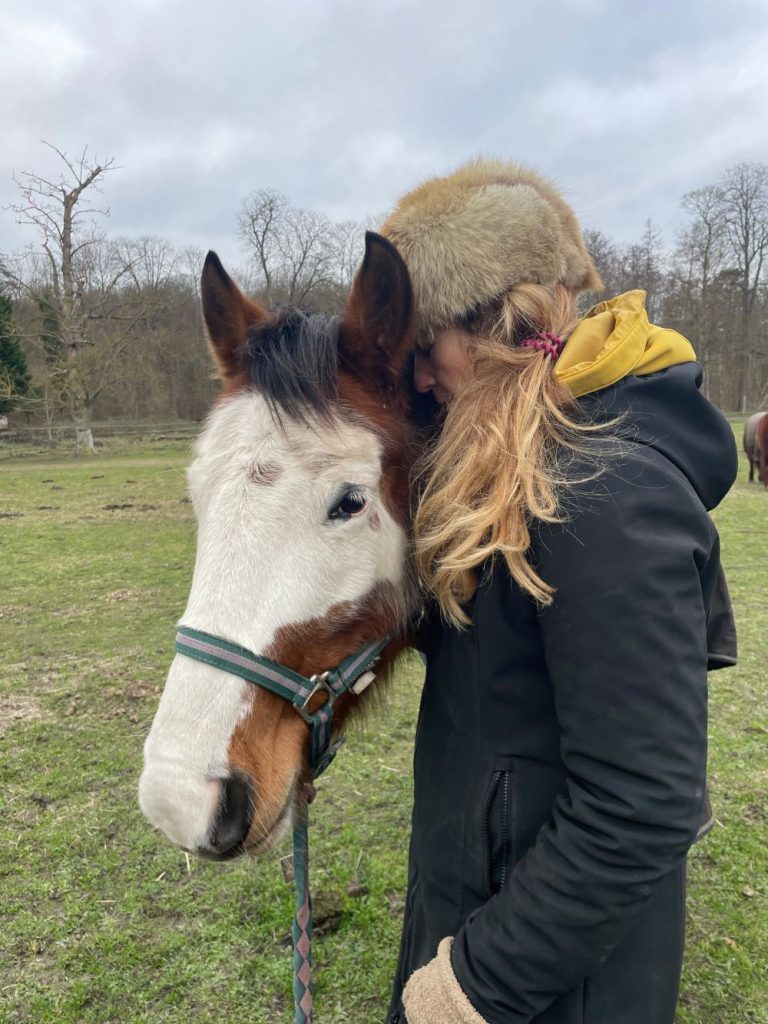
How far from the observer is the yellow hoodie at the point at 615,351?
1258 millimetres

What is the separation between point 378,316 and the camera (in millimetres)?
1532

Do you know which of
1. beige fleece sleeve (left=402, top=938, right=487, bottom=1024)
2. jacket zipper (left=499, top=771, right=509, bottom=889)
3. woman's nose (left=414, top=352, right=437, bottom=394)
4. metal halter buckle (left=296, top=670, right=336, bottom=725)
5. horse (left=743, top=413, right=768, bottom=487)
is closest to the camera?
beige fleece sleeve (left=402, top=938, right=487, bottom=1024)

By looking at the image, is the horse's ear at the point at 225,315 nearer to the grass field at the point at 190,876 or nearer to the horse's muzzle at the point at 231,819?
the horse's muzzle at the point at 231,819

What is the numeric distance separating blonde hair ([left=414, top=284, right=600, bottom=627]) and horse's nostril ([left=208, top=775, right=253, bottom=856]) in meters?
0.54

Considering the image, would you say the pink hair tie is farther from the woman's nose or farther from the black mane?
the black mane

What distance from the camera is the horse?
54.5 ft

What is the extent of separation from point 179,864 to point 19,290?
31.3 meters

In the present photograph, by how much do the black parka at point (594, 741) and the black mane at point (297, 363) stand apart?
0.58 metres

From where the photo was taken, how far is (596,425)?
1.24 m

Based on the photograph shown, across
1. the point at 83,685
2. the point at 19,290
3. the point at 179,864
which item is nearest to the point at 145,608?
the point at 83,685

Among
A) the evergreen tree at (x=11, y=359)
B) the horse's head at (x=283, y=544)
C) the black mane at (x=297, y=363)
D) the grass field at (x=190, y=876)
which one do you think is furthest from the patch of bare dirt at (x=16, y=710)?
the evergreen tree at (x=11, y=359)

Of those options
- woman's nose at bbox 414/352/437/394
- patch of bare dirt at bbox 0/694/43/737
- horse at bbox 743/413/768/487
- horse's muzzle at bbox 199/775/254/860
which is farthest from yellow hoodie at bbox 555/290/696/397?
horse at bbox 743/413/768/487

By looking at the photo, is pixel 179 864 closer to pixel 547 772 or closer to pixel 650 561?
pixel 547 772

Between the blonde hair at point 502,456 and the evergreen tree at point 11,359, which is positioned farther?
the evergreen tree at point 11,359
